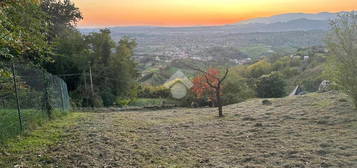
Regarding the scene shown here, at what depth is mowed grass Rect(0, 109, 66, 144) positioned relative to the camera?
5649mm

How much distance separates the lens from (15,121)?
6258 mm

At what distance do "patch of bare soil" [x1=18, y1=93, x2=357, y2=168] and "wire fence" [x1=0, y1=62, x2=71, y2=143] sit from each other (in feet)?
3.68

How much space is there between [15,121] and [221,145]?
4.57 meters

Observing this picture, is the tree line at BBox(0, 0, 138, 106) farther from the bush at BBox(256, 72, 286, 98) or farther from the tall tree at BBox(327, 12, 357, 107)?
the tall tree at BBox(327, 12, 357, 107)

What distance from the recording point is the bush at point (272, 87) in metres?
26.0

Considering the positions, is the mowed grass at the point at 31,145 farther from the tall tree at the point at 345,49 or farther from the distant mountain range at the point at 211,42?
the distant mountain range at the point at 211,42

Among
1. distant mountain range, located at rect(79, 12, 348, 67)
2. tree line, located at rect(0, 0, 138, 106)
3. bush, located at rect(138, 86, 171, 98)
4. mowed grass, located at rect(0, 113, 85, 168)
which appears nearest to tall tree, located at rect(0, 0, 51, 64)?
mowed grass, located at rect(0, 113, 85, 168)

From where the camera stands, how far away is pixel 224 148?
5.89 meters

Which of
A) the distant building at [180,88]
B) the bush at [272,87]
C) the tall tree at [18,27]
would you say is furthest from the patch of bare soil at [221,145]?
the bush at [272,87]

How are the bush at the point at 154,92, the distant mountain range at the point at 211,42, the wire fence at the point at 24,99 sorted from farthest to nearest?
the distant mountain range at the point at 211,42 < the bush at the point at 154,92 < the wire fence at the point at 24,99

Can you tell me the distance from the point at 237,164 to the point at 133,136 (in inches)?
117

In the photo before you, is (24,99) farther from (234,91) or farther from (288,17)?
(288,17)

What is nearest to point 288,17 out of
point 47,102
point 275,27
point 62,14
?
point 275,27

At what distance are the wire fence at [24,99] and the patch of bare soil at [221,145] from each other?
1.12 meters
